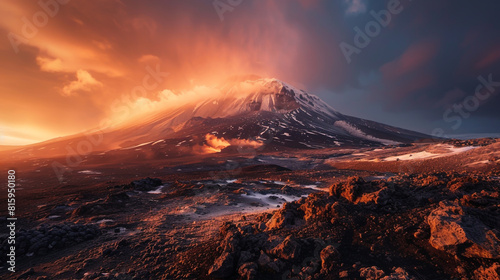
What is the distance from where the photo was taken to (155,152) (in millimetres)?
103188

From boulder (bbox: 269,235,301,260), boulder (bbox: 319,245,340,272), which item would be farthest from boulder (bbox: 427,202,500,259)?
boulder (bbox: 269,235,301,260)

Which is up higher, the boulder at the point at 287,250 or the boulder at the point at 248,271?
the boulder at the point at 287,250

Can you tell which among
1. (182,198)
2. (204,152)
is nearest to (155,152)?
(204,152)

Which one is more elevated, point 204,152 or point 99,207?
point 99,207

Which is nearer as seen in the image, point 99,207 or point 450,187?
point 450,187

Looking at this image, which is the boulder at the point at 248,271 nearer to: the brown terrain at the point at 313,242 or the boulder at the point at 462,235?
the brown terrain at the point at 313,242

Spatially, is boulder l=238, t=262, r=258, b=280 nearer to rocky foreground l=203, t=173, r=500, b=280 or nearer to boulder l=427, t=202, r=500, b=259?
rocky foreground l=203, t=173, r=500, b=280

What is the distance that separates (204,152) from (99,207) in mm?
91639

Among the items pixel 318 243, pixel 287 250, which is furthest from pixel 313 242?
pixel 287 250

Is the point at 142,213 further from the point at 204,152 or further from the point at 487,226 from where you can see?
the point at 204,152

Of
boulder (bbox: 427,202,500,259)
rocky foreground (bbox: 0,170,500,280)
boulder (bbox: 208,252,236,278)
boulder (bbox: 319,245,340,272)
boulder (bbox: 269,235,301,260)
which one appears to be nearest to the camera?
boulder (bbox: 427,202,500,259)

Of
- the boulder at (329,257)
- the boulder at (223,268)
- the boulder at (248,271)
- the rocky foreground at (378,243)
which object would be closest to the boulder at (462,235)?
the rocky foreground at (378,243)

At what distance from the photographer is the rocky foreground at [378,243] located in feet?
17.7

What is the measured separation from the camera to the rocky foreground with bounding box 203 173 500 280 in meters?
5.38
